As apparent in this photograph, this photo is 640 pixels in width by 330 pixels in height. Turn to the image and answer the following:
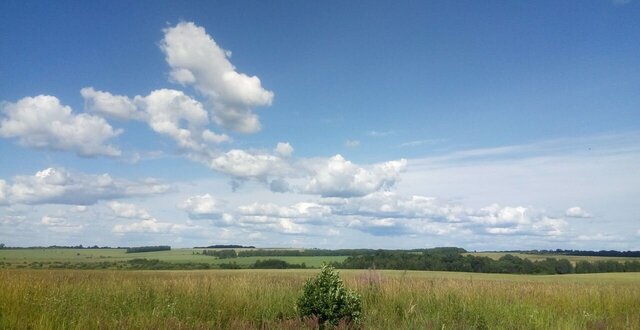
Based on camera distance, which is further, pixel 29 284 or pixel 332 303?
pixel 29 284

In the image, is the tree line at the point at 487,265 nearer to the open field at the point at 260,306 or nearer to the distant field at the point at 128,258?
the distant field at the point at 128,258

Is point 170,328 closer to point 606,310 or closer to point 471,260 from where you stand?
point 606,310

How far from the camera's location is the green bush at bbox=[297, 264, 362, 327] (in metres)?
9.62

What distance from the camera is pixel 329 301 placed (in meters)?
9.62

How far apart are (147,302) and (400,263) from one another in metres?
51.8

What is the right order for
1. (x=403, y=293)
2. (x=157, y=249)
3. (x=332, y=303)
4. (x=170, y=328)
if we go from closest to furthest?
(x=170, y=328) < (x=332, y=303) < (x=403, y=293) < (x=157, y=249)

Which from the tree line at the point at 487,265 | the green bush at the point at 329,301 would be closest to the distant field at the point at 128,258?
the tree line at the point at 487,265

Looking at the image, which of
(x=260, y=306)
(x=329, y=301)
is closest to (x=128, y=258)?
(x=260, y=306)

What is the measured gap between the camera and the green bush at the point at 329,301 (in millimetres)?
9617

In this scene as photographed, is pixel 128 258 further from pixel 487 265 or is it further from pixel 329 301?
pixel 329 301

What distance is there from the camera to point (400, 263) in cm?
6103

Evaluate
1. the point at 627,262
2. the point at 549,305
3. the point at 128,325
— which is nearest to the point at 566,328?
the point at 549,305

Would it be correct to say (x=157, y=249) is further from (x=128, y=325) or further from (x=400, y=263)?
(x=128, y=325)

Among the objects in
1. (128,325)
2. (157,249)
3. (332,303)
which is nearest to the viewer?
(128,325)
